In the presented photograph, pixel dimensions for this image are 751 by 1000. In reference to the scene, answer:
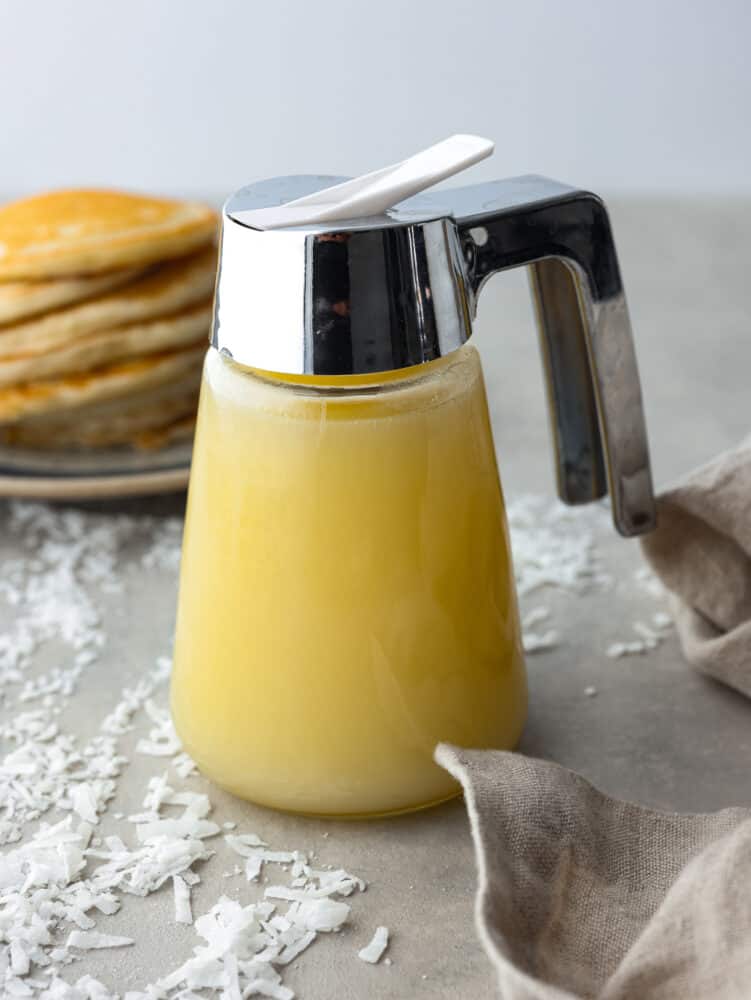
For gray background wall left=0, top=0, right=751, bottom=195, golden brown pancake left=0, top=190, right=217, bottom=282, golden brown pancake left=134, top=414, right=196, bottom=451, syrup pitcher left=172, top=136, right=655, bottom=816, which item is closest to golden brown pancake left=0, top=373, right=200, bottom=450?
golden brown pancake left=134, top=414, right=196, bottom=451

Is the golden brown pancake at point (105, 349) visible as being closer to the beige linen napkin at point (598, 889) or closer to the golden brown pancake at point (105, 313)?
the golden brown pancake at point (105, 313)

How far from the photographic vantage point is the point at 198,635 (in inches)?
28.0

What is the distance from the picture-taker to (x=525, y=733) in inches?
31.4

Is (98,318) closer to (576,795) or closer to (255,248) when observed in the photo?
(255,248)

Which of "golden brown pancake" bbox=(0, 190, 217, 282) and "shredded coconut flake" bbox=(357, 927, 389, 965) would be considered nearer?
"shredded coconut flake" bbox=(357, 927, 389, 965)

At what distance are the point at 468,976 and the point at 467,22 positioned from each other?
81.7 inches

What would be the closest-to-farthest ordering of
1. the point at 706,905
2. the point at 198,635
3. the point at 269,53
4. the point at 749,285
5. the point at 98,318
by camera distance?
the point at 706,905
the point at 198,635
the point at 98,318
the point at 749,285
the point at 269,53

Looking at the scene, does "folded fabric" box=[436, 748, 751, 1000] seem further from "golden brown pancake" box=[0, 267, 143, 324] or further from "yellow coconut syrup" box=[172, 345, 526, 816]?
"golden brown pancake" box=[0, 267, 143, 324]

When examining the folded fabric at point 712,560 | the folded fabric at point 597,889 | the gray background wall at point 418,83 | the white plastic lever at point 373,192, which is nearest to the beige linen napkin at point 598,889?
the folded fabric at point 597,889

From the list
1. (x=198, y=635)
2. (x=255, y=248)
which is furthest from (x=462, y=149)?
(x=198, y=635)

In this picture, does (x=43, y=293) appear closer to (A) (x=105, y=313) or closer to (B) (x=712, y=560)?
(A) (x=105, y=313)

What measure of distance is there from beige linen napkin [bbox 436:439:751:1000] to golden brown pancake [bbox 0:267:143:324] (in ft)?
1.71

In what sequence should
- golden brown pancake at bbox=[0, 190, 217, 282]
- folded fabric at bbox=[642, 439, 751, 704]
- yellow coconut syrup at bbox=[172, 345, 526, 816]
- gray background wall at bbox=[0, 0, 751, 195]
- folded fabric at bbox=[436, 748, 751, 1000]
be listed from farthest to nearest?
gray background wall at bbox=[0, 0, 751, 195] → golden brown pancake at bbox=[0, 190, 217, 282] → folded fabric at bbox=[642, 439, 751, 704] → yellow coconut syrup at bbox=[172, 345, 526, 816] → folded fabric at bbox=[436, 748, 751, 1000]

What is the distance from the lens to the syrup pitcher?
61 cm
